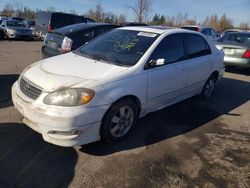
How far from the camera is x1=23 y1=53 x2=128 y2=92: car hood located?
3.27m

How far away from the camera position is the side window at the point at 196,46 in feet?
16.4

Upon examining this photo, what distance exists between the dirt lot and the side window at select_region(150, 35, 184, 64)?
3.67 ft

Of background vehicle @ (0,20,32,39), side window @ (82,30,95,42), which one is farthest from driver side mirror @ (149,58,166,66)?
background vehicle @ (0,20,32,39)

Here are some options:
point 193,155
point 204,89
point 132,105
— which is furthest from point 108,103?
point 204,89

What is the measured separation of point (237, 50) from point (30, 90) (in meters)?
7.94

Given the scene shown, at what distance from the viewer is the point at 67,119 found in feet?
9.93

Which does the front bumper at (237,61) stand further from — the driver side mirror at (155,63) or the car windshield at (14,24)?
the car windshield at (14,24)

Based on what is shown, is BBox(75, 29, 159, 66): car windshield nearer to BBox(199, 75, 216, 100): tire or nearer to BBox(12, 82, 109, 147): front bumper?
BBox(12, 82, 109, 147): front bumper

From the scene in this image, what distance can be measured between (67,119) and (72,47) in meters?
3.89

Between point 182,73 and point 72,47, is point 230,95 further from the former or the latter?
point 72,47

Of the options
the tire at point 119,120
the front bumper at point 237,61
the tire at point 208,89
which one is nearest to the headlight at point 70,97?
the tire at point 119,120

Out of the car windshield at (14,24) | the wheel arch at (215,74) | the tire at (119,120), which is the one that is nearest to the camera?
the tire at (119,120)

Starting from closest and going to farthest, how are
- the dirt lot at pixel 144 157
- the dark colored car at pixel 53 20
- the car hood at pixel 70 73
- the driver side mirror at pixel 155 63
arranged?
the dirt lot at pixel 144 157 → the car hood at pixel 70 73 → the driver side mirror at pixel 155 63 → the dark colored car at pixel 53 20

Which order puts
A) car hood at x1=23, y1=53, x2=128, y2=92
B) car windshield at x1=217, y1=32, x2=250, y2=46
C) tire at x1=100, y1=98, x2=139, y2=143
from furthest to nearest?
car windshield at x1=217, y1=32, x2=250, y2=46 < tire at x1=100, y1=98, x2=139, y2=143 < car hood at x1=23, y1=53, x2=128, y2=92
